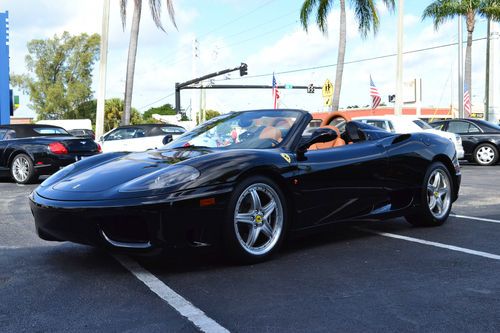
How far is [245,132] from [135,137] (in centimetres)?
1182

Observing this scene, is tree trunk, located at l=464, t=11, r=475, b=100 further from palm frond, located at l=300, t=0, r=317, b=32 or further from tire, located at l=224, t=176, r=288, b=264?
tire, located at l=224, t=176, r=288, b=264

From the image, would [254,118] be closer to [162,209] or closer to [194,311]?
[162,209]

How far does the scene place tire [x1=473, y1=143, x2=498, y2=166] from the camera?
53.4 feet

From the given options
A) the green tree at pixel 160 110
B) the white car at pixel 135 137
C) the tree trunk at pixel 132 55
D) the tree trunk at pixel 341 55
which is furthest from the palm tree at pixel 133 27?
the green tree at pixel 160 110

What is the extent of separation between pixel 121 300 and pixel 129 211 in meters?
0.62

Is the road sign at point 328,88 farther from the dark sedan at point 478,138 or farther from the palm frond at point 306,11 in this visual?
the dark sedan at point 478,138

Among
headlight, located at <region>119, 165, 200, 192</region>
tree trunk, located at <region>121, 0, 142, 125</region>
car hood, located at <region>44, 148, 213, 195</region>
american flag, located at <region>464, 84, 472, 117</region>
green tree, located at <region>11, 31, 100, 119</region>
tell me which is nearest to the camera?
headlight, located at <region>119, 165, 200, 192</region>

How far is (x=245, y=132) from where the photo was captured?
16.4ft

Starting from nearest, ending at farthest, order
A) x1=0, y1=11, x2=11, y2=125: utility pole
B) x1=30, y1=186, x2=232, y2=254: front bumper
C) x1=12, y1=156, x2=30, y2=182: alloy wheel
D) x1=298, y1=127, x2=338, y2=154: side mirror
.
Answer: x1=30, y1=186, x2=232, y2=254: front bumper → x1=298, y1=127, x2=338, y2=154: side mirror → x1=12, y1=156, x2=30, y2=182: alloy wheel → x1=0, y1=11, x2=11, y2=125: utility pole

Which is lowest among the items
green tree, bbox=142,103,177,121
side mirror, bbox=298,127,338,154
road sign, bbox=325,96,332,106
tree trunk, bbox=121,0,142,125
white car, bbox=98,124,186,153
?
side mirror, bbox=298,127,338,154

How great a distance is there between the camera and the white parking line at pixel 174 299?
9.71 ft

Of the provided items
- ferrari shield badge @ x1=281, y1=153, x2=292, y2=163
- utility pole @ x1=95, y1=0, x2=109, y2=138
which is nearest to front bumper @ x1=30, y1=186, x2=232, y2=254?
ferrari shield badge @ x1=281, y1=153, x2=292, y2=163

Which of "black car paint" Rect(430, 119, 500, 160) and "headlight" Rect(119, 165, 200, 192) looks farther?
"black car paint" Rect(430, 119, 500, 160)

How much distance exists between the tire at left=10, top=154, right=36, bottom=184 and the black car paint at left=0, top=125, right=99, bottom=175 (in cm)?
8
